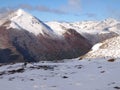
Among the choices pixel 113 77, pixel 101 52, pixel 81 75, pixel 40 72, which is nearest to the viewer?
pixel 113 77

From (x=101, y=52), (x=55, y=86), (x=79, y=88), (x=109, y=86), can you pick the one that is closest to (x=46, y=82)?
(x=55, y=86)

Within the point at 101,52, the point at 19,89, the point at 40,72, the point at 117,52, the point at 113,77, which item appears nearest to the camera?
the point at 19,89

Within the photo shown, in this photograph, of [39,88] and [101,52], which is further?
[101,52]

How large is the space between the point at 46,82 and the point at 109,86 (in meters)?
4.85

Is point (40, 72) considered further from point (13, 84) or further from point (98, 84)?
point (98, 84)

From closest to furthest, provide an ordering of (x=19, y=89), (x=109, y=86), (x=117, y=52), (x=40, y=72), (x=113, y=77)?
(x=109, y=86) → (x=19, y=89) → (x=113, y=77) → (x=40, y=72) → (x=117, y=52)

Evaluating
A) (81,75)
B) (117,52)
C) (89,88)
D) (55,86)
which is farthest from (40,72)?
(117,52)

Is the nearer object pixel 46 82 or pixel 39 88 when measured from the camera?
pixel 39 88

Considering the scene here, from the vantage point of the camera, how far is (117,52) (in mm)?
67562

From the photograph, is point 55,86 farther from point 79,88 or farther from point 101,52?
point 101,52

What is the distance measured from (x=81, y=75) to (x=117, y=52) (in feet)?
149

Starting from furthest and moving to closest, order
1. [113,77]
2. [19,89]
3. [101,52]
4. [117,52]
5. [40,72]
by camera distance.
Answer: [101,52]
[117,52]
[40,72]
[113,77]
[19,89]

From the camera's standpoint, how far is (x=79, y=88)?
18766 mm

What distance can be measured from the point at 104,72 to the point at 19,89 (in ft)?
22.1
